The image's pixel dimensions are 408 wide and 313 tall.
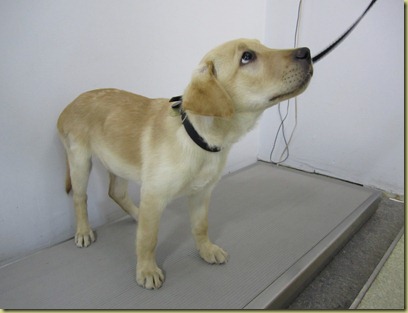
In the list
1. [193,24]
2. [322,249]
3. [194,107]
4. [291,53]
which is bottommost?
[322,249]

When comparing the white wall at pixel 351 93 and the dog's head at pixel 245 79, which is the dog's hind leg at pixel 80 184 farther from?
the white wall at pixel 351 93

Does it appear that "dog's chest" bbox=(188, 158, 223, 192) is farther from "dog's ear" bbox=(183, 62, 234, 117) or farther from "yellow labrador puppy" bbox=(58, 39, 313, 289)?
"dog's ear" bbox=(183, 62, 234, 117)

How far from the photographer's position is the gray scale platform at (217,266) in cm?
125

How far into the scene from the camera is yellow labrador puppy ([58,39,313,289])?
3.45 feet

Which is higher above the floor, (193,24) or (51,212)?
(193,24)

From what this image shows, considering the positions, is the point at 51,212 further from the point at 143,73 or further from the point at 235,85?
the point at 235,85

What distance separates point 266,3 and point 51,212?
2.46 meters

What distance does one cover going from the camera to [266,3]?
2.76 metres

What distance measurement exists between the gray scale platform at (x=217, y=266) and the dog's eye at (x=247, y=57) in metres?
0.92

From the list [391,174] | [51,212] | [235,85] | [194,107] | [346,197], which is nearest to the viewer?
[194,107]

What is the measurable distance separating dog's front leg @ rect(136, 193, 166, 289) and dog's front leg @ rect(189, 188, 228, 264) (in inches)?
9.0

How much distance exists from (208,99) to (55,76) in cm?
98

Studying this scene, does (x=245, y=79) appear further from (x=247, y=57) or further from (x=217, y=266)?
(x=217, y=266)

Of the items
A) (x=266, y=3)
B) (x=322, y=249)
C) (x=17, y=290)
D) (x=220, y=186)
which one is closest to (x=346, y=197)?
(x=322, y=249)
